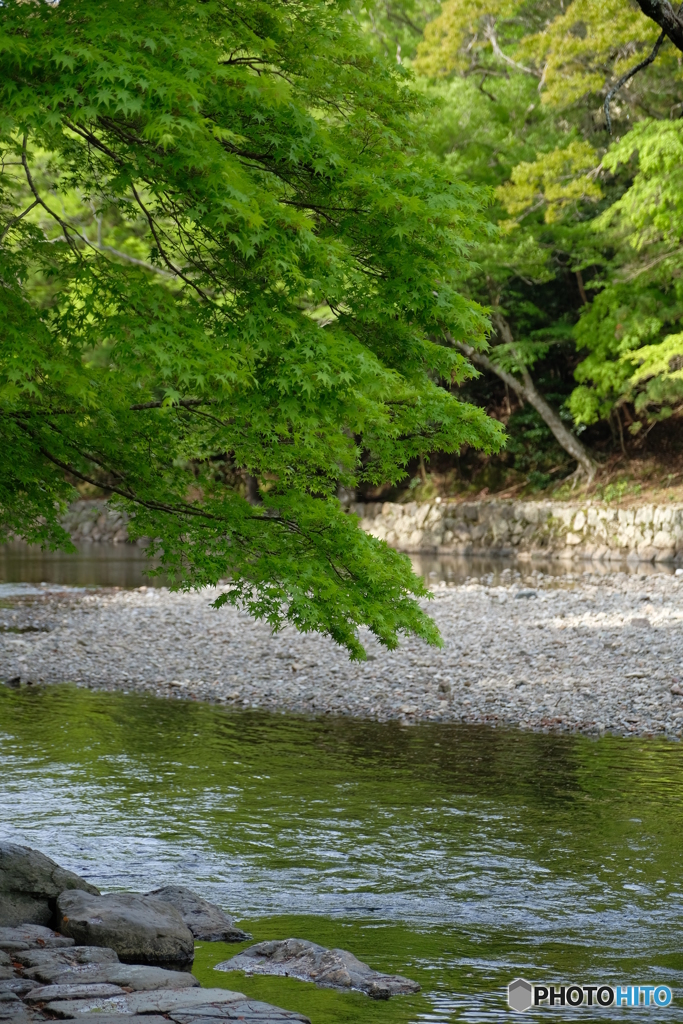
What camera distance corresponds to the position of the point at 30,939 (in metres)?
5.46

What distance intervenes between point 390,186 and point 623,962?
4.54 metres

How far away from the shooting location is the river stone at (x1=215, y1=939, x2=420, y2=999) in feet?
17.0

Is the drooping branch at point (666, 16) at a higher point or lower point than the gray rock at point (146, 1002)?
higher

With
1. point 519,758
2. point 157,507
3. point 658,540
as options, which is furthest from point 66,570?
point 157,507

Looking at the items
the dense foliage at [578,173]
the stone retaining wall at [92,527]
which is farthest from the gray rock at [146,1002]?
the stone retaining wall at [92,527]

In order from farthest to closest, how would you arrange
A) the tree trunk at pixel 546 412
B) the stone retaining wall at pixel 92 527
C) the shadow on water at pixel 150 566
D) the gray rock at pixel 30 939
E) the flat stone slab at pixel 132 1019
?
the stone retaining wall at pixel 92 527
the tree trunk at pixel 546 412
the shadow on water at pixel 150 566
the gray rock at pixel 30 939
the flat stone slab at pixel 132 1019

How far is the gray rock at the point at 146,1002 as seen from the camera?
171 inches

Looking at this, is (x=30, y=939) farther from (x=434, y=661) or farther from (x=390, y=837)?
(x=434, y=661)

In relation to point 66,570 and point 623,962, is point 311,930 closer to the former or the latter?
point 623,962

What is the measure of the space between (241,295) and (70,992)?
3602 mm

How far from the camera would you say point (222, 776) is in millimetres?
9234

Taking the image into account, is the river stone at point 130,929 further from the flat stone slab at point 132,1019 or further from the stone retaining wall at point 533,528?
the stone retaining wall at point 533,528

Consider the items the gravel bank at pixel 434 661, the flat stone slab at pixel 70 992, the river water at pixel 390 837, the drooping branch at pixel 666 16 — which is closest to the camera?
the flat stone slab at pixel 70 992

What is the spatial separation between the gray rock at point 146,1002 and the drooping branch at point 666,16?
16.0 ft
